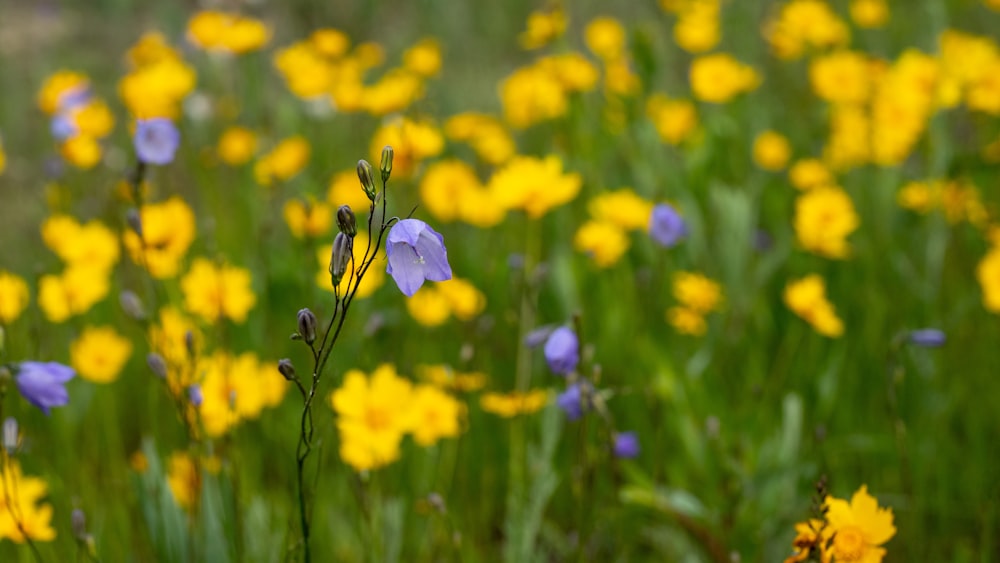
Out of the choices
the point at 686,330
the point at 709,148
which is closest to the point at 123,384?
the point at 686,330

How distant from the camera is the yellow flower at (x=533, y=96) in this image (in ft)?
11.3

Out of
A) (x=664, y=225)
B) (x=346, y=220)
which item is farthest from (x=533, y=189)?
(x=346, y=220)

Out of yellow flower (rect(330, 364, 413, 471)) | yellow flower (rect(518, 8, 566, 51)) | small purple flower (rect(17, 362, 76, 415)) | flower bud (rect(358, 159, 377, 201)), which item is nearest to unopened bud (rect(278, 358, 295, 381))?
flower bud (rect(358, 159, 377, 201))

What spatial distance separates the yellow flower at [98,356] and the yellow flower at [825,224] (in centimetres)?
204

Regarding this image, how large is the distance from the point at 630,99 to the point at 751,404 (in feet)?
5.45

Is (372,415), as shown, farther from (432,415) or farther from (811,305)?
(811,305)

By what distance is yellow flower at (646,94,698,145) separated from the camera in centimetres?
360

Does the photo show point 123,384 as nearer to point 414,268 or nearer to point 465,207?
point 465,207

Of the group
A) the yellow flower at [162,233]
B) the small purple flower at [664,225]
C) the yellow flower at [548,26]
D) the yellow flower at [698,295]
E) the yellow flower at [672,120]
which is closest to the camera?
the yellow flower at [162,233]

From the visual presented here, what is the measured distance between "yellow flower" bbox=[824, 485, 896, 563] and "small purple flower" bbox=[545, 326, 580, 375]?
580 millimetres

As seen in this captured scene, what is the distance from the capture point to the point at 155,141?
1888mm

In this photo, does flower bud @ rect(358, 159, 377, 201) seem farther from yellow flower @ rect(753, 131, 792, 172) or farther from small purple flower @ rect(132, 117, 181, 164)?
yellow flower @ rect(753, 131, 792, 172)

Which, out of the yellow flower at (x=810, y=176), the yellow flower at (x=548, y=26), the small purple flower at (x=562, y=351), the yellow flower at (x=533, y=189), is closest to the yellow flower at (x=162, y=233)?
the yellow flower at (x=533, y=189)

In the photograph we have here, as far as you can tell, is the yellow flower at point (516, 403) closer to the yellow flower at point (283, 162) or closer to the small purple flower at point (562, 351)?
the small purple flower at point (562, 351)
